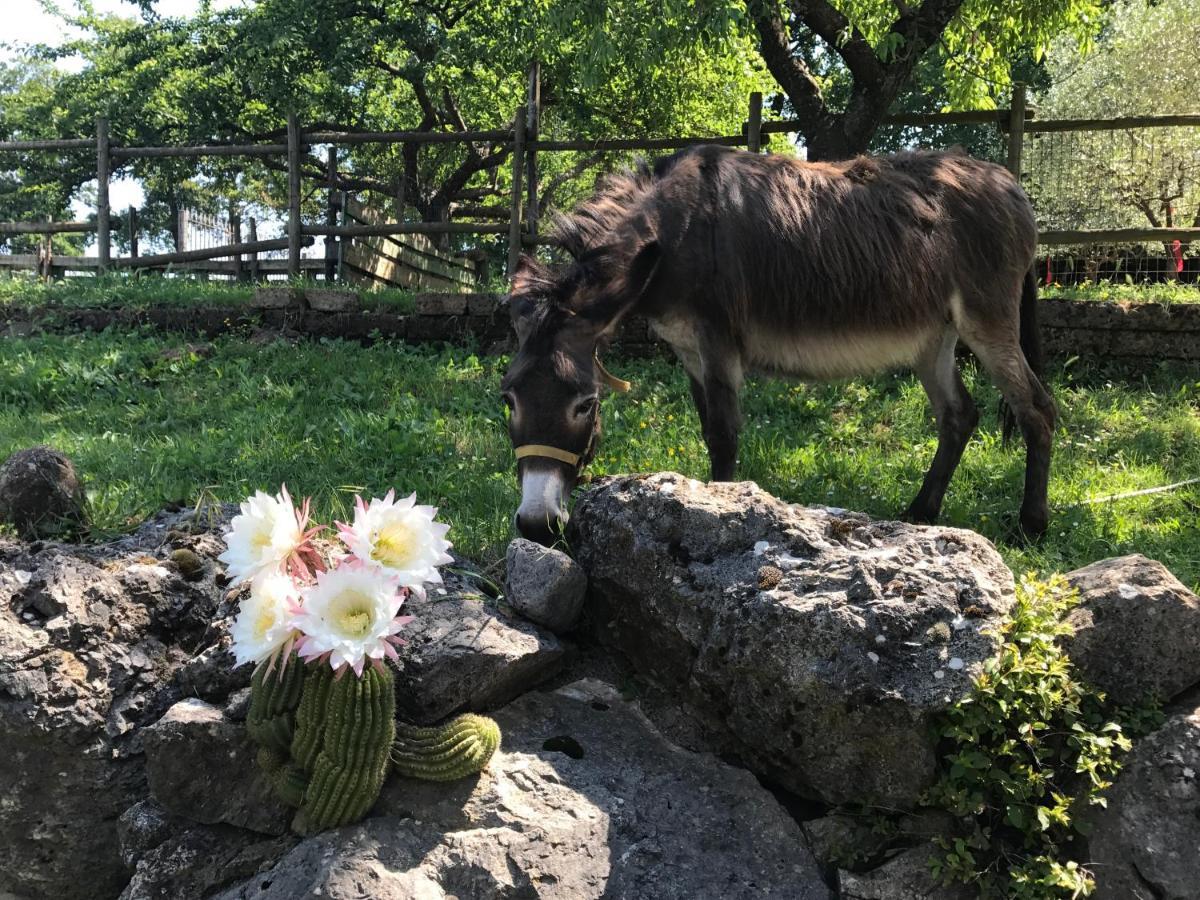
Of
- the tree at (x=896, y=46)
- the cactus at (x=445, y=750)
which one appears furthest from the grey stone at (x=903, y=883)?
the tree at (x=896, y=46)

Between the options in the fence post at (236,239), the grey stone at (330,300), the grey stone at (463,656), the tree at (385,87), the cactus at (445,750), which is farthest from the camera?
the fence post at (236,239)

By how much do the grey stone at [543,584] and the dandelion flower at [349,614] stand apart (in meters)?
0.78

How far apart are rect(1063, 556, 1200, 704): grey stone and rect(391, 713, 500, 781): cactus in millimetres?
1700

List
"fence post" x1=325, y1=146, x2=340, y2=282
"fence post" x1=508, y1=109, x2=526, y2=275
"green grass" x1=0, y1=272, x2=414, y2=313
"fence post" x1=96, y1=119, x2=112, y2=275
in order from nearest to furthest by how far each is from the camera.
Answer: "green grass" x1=0, y1=272, x2=414, y2=313 → "fence post" x1=508, y1=109, x2=526, y2=275 → "fence post" x1=96, y1=119, x2=112, y2=275 → "fence post" x1=325, y1=146, x2=340, y2=282

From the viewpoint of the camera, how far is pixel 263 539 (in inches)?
85.5

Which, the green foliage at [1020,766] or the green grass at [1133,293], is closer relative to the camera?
the green foliage at [1020,766]

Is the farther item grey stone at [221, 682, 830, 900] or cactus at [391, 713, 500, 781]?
cactus at [391, 713, 500, 781]

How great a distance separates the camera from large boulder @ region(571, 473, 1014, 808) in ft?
7.69

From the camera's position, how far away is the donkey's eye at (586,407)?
3.43 m

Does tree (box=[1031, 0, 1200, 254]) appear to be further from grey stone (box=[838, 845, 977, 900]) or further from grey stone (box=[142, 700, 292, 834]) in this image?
grey stone (box=[142, 700, 292, 834])

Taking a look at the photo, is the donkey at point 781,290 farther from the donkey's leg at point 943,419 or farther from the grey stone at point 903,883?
the grey stone at point 903,883

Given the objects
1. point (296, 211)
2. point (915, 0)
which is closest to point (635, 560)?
point (915, 0)

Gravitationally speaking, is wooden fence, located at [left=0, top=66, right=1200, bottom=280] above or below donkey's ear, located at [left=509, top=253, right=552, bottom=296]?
above

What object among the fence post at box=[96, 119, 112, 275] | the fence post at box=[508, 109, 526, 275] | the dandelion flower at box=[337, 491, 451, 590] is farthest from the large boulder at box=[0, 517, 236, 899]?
the fence post at box=[96, 119, 112, 275]
